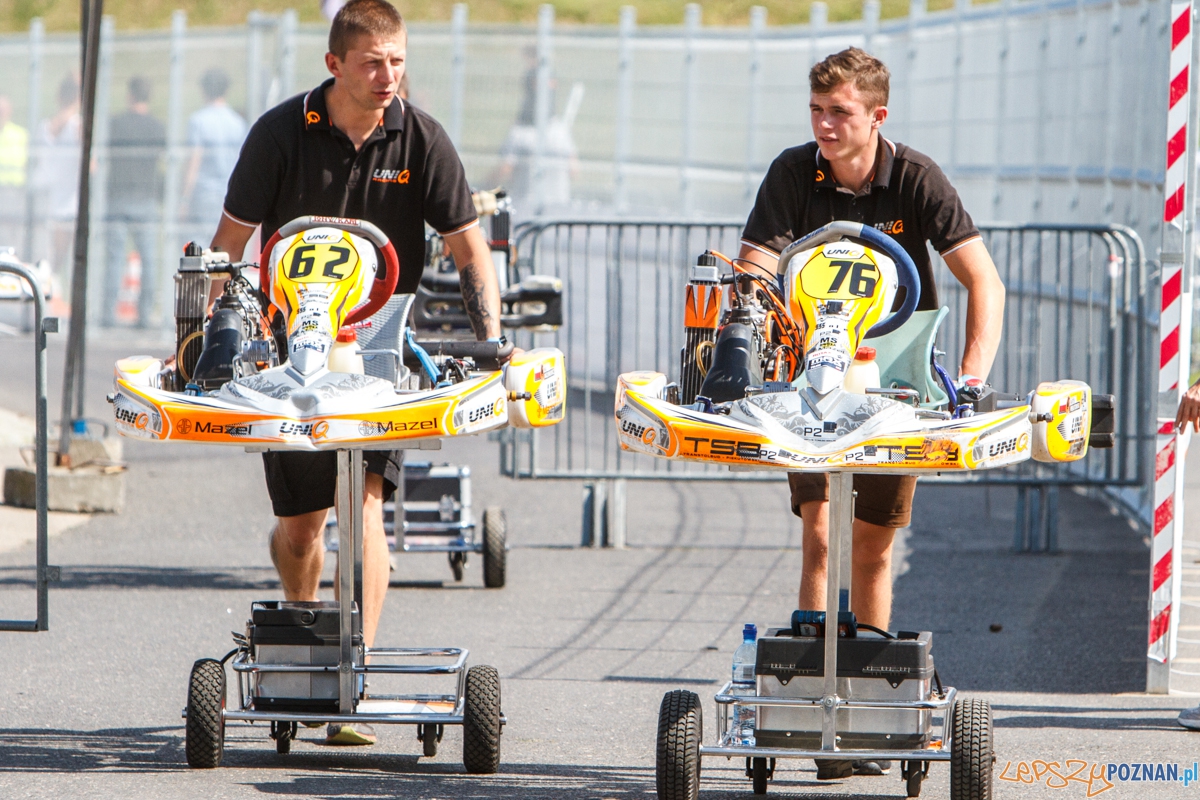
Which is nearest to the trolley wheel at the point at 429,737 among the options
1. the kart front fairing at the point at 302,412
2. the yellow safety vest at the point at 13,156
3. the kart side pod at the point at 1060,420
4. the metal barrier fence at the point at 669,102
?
the kart front fairing at the point at 302,412

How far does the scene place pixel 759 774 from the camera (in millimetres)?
5227

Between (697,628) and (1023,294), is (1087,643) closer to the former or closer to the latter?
(697,628)

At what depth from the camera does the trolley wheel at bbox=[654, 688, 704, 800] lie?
4.80 meters

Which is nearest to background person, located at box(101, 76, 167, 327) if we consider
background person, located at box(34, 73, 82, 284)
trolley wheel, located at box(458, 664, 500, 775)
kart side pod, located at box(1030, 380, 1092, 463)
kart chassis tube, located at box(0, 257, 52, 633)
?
background person, located at box(34, 73, 82, 284)

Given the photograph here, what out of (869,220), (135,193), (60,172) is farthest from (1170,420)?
(60,172)

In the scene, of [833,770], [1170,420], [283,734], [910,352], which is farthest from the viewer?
[1170,420]

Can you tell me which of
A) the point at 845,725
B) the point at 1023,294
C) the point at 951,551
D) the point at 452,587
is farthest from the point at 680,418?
the point at 1023,294

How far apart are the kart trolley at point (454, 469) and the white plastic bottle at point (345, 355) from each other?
10.8 feet

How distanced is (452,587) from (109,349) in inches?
462

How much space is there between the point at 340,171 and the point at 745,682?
6.72 ft

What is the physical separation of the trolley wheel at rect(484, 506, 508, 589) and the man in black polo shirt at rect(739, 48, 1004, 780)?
3.40 metres

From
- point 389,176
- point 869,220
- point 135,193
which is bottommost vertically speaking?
point 869,220

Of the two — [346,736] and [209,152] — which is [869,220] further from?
[209,152]

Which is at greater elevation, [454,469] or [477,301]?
[477,301]
